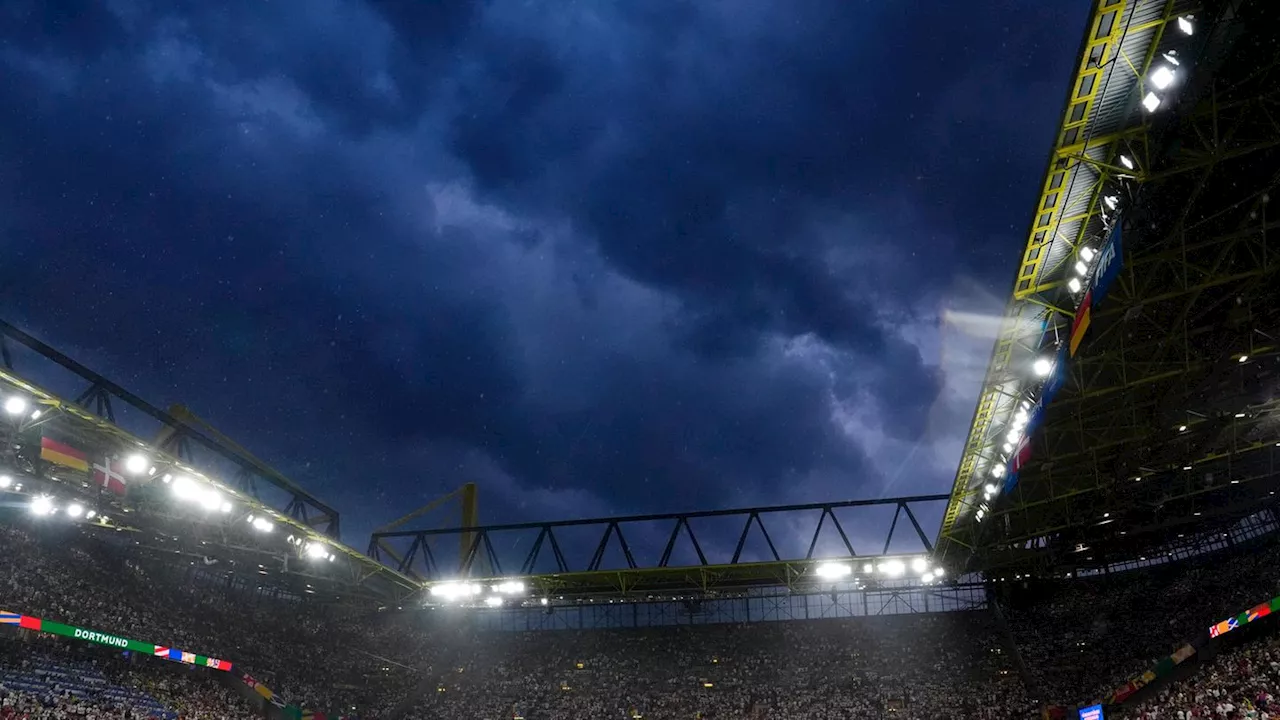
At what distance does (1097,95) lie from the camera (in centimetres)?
1538

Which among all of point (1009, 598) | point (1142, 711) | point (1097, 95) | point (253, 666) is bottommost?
point (1142, 711)

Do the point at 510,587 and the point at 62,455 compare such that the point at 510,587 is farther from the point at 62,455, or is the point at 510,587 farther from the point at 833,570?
the point at 62,455

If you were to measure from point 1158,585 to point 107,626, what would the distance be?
57.2 metres

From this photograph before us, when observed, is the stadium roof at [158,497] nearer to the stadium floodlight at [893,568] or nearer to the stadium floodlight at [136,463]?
the stadium floodlight at [136,463]

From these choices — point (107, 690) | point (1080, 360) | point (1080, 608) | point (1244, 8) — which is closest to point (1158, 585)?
point (1080, 608)

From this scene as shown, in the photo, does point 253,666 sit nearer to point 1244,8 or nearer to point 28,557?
point 28,557

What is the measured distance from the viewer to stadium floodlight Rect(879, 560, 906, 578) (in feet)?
138

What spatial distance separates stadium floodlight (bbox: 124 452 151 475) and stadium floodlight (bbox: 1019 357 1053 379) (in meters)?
31.0

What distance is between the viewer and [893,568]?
42156 mm

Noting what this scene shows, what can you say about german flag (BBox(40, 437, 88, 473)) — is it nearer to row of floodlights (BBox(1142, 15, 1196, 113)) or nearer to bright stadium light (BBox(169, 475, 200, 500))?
bright stadium light (BBox(169, 475, 200, 500))

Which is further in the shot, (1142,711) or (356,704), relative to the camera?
(356,704)

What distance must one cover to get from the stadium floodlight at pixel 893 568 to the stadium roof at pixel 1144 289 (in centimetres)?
724

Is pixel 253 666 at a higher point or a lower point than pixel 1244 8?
lower

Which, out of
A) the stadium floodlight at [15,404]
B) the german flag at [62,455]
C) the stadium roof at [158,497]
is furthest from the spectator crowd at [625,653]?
the stadium floodlight at [15,404]
